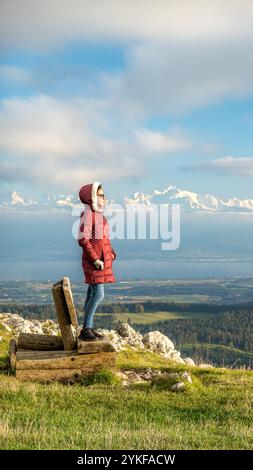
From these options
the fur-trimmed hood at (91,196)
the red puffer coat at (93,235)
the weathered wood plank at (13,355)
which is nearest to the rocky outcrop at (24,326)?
the weathered wood plank at (13,355)

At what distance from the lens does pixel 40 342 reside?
647 inches

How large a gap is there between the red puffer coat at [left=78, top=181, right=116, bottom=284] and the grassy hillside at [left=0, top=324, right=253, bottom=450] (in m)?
2.53

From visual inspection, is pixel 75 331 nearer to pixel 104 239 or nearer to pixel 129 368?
pixel 129 368

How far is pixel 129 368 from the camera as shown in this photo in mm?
16719


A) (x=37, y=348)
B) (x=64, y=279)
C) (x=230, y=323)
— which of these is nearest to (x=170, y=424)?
(x=64, y=279)

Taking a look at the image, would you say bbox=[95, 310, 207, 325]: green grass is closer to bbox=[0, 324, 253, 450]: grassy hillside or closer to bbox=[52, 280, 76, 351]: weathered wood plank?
bbox=[52, 280, 76, 351]: weathered wood plank

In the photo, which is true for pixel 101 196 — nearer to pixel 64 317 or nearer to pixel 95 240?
pixel 95 240

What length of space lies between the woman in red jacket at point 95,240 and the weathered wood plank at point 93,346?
106 cm

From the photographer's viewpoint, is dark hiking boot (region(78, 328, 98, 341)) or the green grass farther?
the green grass

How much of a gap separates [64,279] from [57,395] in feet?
10.7

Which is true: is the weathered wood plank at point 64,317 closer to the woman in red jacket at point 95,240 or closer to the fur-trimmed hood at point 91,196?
the woman in red jacket at point 95,240

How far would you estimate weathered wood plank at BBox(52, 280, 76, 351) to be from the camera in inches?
583

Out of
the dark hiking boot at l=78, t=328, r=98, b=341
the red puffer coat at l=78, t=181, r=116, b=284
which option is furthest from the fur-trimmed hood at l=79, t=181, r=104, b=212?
the dark hiking boot at l=78, t=328, r=98, b=341

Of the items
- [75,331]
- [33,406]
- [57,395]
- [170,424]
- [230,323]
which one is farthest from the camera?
[230,323]
